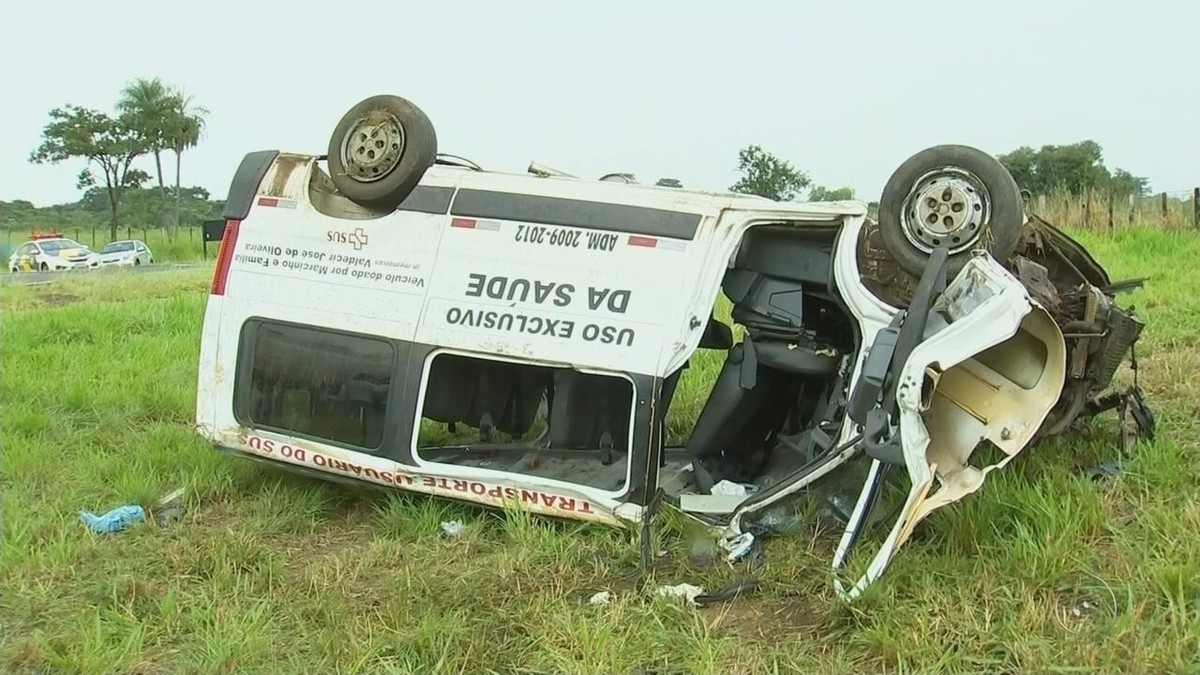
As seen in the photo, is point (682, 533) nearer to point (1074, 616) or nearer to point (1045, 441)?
point (1074, 616)

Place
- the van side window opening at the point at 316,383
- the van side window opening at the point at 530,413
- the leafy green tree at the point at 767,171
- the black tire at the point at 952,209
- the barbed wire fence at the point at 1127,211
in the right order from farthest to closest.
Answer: the leafy green tree at the point at 767,171
the barbed wire fence at the point at 1127,211
the van side window opening at the point at 530,413
the van side window opening at the point at 316,383
the black tire at the point at 952,209

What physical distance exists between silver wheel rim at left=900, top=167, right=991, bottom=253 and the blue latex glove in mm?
3736

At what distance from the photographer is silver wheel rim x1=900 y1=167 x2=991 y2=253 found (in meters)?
3.91

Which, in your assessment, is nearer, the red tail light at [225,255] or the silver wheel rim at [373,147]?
the silver wheel rim at [373,147]

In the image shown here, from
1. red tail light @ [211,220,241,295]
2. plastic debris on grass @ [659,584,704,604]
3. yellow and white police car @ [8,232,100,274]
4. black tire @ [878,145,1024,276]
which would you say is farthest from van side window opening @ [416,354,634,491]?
yellow and white police car @ [8,232,100,274]

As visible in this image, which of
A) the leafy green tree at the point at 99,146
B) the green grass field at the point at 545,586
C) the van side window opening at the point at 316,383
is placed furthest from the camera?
the leafy green tree at the point at 99,146

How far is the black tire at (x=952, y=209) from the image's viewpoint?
12.7ft

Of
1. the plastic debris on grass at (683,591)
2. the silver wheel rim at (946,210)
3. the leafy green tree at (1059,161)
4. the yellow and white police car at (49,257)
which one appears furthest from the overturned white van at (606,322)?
the leafy green tree at (1059,161)

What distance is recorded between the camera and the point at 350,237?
15.2 ft

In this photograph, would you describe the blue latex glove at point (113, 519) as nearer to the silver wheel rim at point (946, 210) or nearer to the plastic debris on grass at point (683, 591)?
the plastic debris on grass at point (683, 591)

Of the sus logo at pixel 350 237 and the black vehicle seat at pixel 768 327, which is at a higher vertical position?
the sus logo at pixel 350 237

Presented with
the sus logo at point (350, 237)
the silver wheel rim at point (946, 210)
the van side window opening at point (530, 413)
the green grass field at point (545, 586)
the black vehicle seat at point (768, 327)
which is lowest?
the green grass field at point (545, 586)

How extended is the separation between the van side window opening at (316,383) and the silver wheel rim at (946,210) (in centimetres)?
229

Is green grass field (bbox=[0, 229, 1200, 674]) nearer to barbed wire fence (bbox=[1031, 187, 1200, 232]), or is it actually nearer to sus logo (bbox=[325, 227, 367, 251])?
sus logo (bbox=[325, 227, 367, 251])
